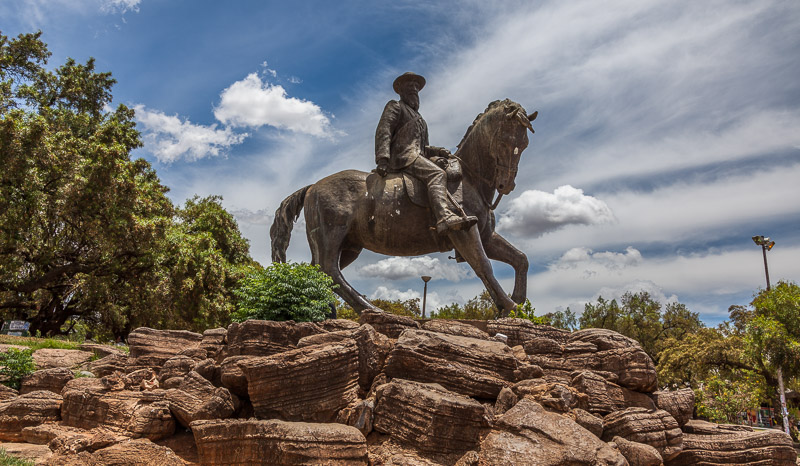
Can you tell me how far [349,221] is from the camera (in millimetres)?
10078

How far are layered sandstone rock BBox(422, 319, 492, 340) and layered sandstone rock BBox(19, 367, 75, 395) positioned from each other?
5838 mm

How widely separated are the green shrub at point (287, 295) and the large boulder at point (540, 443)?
11.5 feet

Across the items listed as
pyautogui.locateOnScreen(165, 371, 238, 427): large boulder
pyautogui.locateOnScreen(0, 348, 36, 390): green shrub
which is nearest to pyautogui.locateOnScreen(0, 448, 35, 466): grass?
pyautogui.locateOnScreen(165, 371, 238, 427): large boulder

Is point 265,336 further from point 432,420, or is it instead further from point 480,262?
point 480,262

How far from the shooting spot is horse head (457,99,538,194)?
9547mm

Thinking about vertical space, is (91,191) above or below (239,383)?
above

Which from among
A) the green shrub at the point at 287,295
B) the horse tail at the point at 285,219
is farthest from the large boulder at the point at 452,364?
the horse tail at the point at 285,219

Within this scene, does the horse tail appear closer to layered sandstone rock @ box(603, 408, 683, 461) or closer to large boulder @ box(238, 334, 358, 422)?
large boulder @ box(238, 334, 358, 422)

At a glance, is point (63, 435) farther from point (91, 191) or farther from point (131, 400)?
point (91, 191)

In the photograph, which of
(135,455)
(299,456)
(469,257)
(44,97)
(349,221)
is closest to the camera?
(299,456)

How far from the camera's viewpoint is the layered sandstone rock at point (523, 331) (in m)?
7.99

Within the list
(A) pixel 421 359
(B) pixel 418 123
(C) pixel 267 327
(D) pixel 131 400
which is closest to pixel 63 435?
(D) pixel 131 400

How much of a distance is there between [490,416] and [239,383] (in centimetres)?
314

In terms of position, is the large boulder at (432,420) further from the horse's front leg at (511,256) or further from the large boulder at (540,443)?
the horse's front leg at (511,256)
